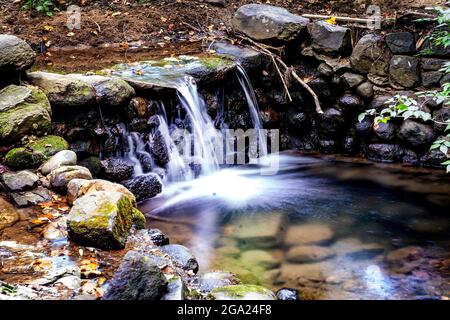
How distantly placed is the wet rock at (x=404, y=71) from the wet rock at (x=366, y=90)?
0.43 meters

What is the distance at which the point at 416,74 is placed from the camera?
7.83 meters

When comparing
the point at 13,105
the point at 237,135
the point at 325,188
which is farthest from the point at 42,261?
the point at 237,135

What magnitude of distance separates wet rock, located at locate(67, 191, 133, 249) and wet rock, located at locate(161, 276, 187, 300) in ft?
2.89

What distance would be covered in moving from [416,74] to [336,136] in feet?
6.17

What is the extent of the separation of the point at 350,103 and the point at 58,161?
18.5 feet

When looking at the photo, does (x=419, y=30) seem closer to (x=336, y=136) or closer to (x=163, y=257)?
(x=336, y=136)

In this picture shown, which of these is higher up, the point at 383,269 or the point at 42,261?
the point at 42,261

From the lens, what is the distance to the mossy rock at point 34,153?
4.83m

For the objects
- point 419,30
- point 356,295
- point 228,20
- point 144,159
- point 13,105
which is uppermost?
point 228,20

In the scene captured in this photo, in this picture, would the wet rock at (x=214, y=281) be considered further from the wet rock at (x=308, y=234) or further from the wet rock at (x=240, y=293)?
the wet rock at (x=308, y=234)

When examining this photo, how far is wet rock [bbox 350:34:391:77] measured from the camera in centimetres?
800

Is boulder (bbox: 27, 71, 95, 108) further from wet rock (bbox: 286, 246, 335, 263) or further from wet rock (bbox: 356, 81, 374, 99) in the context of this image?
wet rock (bbox: 356, 81, 374, 99)

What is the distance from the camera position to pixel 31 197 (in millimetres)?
4453

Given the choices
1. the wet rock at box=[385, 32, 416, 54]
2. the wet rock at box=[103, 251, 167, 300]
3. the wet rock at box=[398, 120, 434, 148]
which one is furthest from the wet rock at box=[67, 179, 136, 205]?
the wet rock at box=[385, 32, 416, 54]
